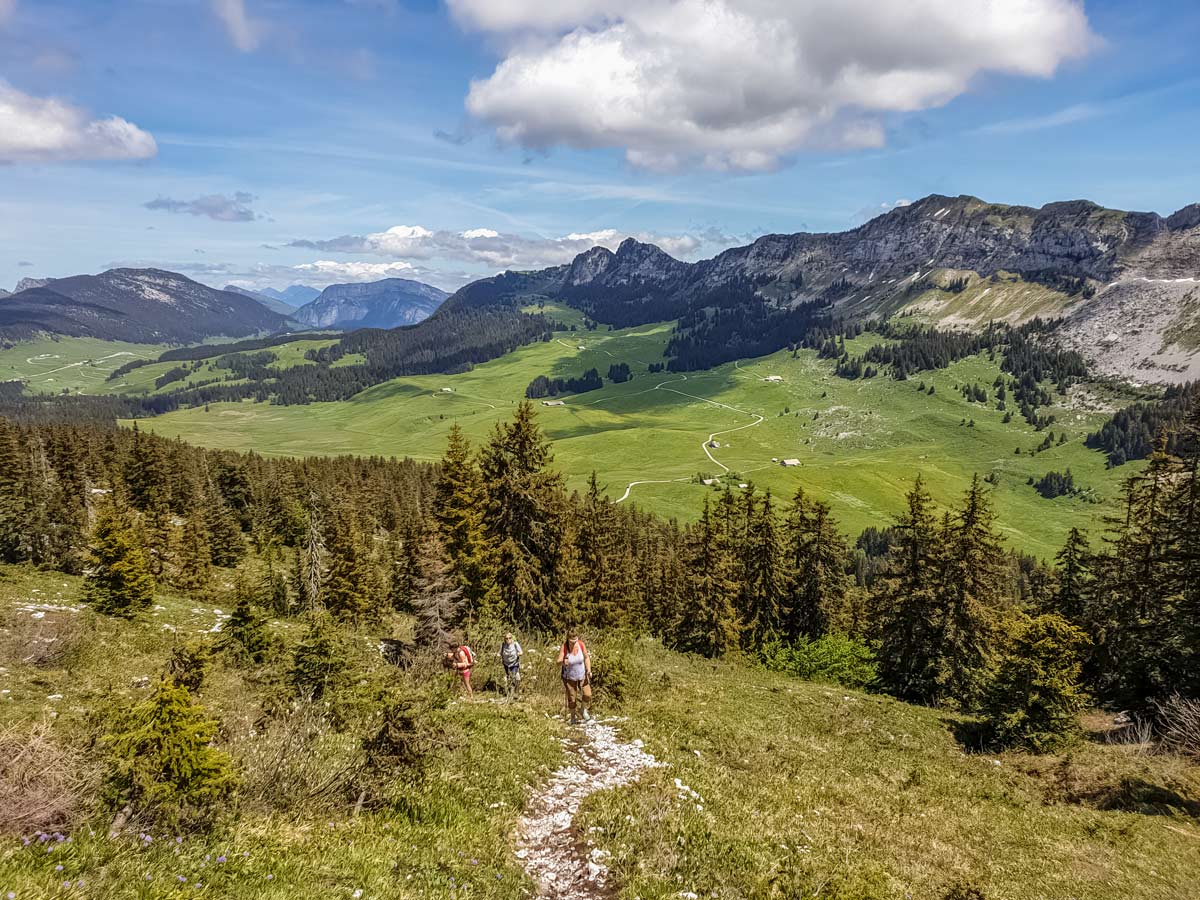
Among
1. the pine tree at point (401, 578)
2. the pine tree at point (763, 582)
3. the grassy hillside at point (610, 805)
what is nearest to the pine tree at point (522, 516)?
the grassy hillside at point (610, 805)

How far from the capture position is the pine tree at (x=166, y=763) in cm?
794

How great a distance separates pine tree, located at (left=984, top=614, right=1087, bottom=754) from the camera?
22609 mm

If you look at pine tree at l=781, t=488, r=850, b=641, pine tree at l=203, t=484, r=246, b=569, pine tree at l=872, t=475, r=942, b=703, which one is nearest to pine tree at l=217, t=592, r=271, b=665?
pine tree at l=872, t=475, r=942, b=703

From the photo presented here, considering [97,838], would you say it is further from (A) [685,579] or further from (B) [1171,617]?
(A) [685,579]

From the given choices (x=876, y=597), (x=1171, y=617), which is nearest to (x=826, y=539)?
(x=876, y=597)

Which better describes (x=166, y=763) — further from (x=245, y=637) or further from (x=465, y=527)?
(x=465, y=527)

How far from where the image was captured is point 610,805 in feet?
42.1

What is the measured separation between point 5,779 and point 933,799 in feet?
65.1

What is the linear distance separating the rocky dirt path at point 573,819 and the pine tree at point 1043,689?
16477 millimetres

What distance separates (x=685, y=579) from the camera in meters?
51.6

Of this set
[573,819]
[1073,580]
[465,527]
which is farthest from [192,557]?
[1073,580]

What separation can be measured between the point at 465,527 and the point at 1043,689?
95.8 feet

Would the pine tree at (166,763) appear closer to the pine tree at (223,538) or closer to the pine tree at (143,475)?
the pine tree at (223,538)

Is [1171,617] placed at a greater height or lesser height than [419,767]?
lesser
